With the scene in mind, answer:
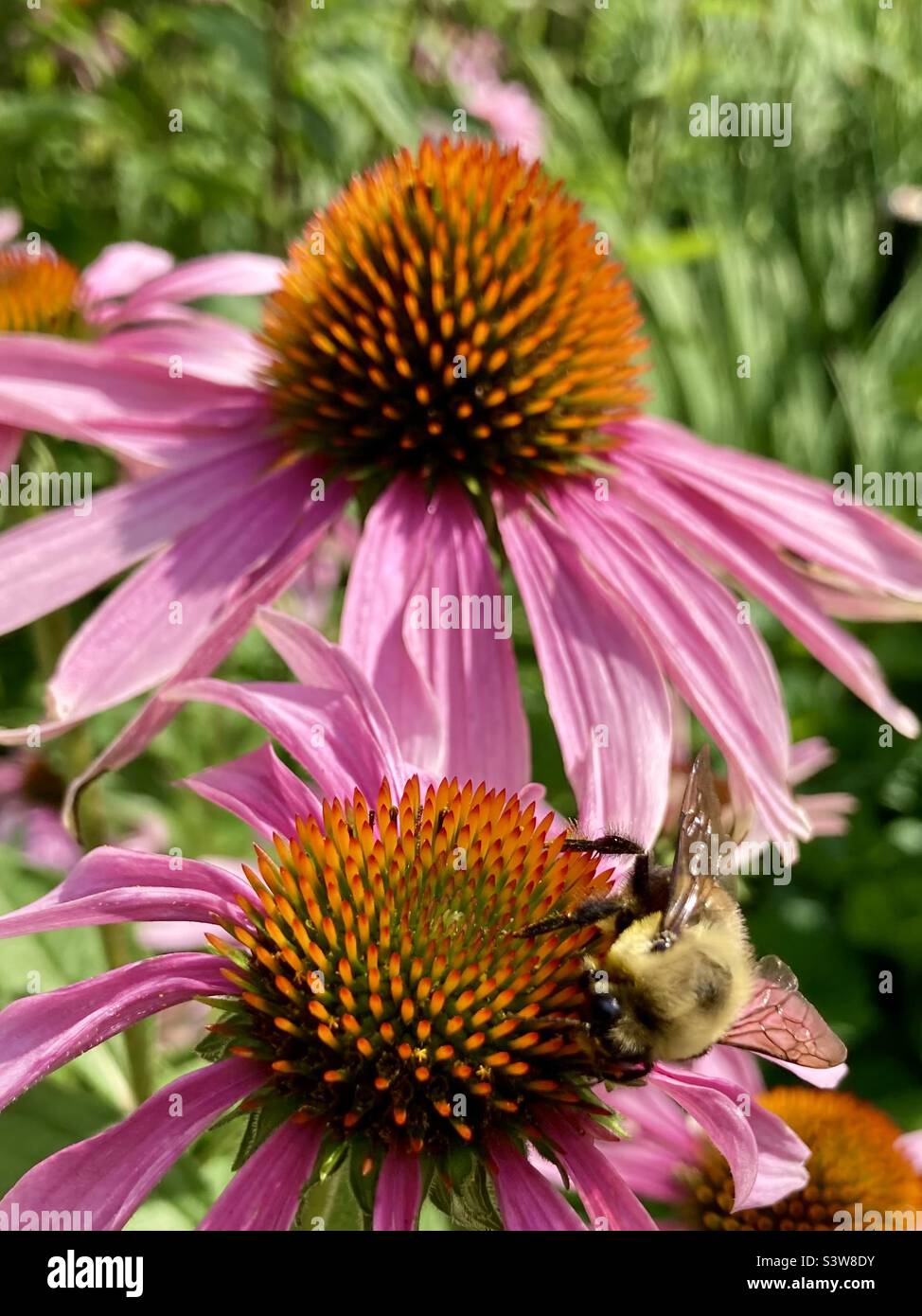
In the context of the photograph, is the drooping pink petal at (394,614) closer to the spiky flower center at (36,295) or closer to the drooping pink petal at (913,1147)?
the spiky flower center at (36,295)

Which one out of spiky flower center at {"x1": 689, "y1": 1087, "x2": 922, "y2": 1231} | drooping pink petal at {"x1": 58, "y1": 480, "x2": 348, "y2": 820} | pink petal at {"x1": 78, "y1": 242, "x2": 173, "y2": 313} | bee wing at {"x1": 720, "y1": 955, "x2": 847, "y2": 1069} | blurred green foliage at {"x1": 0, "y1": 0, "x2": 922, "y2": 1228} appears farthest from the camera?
blurred green foliage at {"x1": 0, "y1": 0, "x2": 922, "y2": 1228}

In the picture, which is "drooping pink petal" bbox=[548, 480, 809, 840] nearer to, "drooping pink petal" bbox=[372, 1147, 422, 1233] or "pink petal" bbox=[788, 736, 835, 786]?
"pink petal" bbox=[788, 736, 835, 786]

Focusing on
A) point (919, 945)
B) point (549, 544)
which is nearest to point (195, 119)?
point (549, 544)

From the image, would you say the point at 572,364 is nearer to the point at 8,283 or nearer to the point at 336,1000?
the point at 8,283

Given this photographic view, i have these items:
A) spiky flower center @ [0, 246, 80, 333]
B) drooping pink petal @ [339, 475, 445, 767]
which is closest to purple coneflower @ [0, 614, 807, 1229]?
drooping pink petal @ [339, 475, 445, 767]

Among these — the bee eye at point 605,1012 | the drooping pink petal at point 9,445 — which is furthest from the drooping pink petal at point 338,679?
the drooping pink petal at point 9,445

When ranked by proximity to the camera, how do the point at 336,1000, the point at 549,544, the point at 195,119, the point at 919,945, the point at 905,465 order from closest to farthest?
the point at 336,1000 < the point at 549,544 < the point at 919,945 < the point at 195,119 < the point at 905,465
